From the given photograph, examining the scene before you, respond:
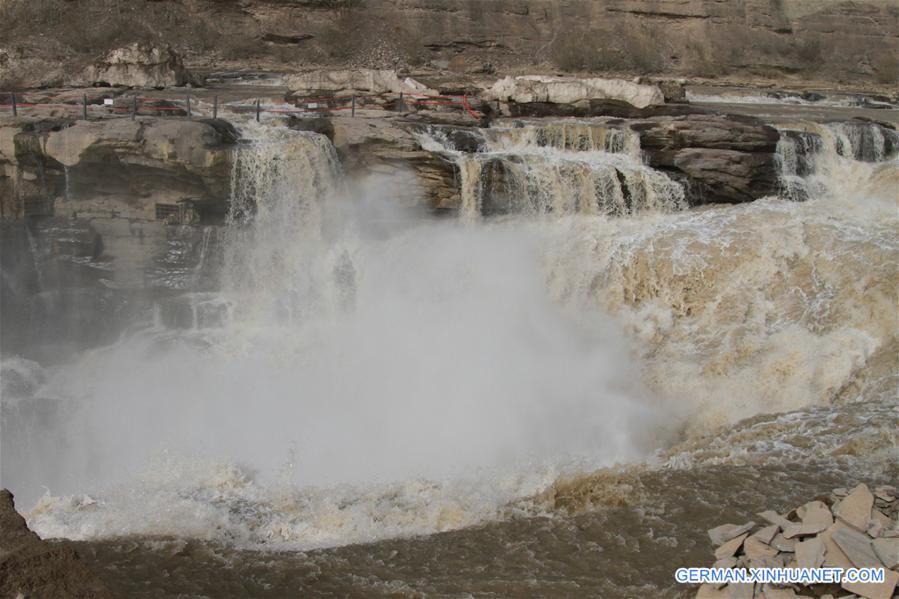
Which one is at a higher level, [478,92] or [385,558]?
[478,92]

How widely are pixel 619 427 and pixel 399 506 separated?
3.15 meters

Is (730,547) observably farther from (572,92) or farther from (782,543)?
(572,92)

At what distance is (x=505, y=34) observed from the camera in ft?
106

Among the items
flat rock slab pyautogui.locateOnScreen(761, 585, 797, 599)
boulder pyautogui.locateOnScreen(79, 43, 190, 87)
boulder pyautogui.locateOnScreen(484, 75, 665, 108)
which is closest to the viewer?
flat rock slab pyautogui.locateOnScreen(761, 585, 797, 599)

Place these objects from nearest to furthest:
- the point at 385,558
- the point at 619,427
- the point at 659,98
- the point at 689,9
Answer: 1. the point at 385,558
2. the point at 619,427
3. the point at 659,98
4. the point at 689,9

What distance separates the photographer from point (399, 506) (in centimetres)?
858

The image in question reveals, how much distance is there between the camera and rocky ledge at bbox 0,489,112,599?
4926 millimetres

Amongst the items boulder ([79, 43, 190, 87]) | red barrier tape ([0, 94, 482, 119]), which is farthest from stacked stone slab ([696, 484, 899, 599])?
boulder ([79, 43, 190, 87])

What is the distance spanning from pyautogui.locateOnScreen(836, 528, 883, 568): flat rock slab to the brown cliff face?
26139mm

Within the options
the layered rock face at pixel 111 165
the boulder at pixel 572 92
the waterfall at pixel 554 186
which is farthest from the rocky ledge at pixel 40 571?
the boulder at pixel 572 92

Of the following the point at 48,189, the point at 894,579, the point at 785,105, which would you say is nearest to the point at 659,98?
the point at 785,105

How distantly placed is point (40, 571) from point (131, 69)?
65.0 feet

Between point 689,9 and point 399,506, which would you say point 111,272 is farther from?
point 689,9

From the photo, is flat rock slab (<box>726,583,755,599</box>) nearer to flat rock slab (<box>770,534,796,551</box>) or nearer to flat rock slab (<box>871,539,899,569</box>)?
flat rock slab (<box>770,534,796,551</box>)
